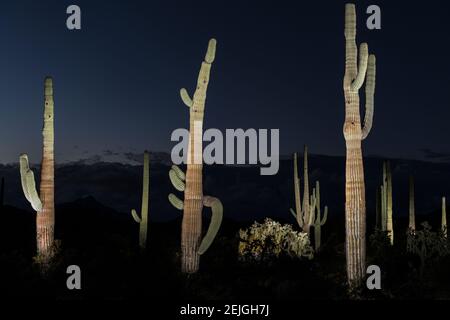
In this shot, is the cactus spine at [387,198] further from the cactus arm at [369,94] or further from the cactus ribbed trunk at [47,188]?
the cactus ribbed trunk at [47,188]

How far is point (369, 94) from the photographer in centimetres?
1144

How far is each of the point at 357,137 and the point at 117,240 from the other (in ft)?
24.8

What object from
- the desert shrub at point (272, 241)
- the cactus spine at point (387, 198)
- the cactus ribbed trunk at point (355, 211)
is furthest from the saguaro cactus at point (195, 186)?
the cactus spine at point (387, 198)

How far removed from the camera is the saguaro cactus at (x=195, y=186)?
12102 millimetres

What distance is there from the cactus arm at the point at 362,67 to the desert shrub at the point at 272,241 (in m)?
4.68

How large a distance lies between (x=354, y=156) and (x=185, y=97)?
3.56 m

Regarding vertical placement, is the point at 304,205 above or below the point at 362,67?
below

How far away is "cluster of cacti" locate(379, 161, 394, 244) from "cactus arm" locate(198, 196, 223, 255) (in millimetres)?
7963

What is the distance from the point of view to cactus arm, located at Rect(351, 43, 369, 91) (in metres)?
11.1

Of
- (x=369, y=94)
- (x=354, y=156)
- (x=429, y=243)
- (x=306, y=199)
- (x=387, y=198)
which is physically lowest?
(x=429, y=243)

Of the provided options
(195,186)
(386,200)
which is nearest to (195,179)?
(195,186)

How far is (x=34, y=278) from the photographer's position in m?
12.3

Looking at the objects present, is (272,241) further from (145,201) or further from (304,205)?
(304,205)
